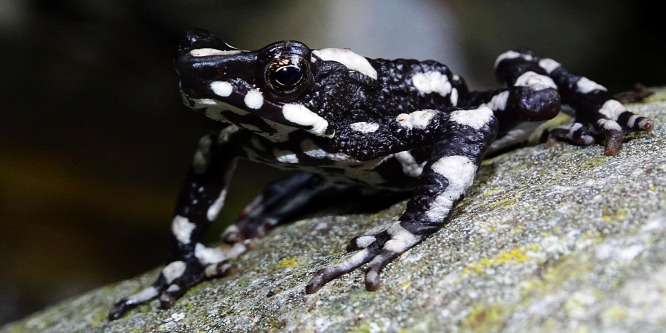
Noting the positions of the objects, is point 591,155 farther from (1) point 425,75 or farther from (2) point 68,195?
(2) point 68,195

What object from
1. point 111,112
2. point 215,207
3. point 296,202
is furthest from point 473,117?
point 111,112

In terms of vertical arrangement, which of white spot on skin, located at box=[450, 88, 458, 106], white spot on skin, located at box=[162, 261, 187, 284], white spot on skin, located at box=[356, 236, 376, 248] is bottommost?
white spot on skin, located at box=[356, 236, 376, 248]

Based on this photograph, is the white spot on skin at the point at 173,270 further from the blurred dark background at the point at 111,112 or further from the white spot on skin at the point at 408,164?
the blurred dark background at the point at 111,112

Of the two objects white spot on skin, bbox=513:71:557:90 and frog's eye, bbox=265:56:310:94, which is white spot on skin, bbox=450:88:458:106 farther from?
frog's eye, bbox=265:56:310:94

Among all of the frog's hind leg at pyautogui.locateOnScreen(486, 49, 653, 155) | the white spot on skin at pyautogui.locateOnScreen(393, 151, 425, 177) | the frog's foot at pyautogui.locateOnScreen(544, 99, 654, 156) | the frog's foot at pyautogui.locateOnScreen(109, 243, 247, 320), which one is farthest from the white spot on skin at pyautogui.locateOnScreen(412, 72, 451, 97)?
the frog's foot at pyautogui.locateOnScreen(109, 243, 247, 320)

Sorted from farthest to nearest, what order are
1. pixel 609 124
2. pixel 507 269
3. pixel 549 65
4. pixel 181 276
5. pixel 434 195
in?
1. pixel 549 65
2. pixel 181 276
3. pixel 609 124
4. pixel 434 195
5. pixel 507 269

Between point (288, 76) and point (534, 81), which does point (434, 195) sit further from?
point (534, 81)
